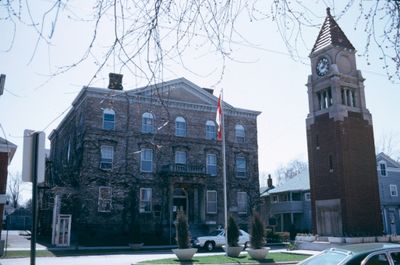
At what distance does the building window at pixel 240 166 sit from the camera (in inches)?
1698

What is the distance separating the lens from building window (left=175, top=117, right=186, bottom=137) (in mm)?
40844

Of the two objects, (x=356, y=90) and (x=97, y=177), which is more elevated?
(x=356, y=90)

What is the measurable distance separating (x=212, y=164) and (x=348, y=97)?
48.4 ft

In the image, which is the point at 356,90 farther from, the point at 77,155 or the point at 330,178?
the point at 77,155

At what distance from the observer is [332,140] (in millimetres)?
32438

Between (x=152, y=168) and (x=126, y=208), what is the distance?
4.46 m

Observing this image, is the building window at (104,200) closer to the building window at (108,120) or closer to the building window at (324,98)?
the building window at (108,120)

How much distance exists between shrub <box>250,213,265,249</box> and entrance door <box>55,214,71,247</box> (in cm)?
1612

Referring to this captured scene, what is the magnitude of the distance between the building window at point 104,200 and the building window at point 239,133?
1460 centimetres

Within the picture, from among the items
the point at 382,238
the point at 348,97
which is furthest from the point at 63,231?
the point at 348,97

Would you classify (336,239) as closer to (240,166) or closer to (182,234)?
(182,234)

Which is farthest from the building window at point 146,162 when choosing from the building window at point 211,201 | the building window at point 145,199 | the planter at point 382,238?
the planter at point 382,238

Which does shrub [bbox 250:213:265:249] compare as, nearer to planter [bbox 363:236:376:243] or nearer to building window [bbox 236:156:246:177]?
planter [bbox 363:236:376:243]

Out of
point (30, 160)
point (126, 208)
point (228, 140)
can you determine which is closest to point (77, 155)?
point (126, 208)
